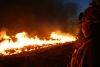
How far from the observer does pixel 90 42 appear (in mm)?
→ 2316

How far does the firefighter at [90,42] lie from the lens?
2293mm

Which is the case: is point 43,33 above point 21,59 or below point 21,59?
above

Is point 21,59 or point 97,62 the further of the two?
point 21,59

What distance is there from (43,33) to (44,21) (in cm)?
236

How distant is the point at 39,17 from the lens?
36.6 meters

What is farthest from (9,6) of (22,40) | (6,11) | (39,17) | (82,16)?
(82,16)

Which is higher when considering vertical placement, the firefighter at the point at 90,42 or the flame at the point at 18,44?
the flame at the point at 18,44

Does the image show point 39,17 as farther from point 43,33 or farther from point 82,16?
point 82,16

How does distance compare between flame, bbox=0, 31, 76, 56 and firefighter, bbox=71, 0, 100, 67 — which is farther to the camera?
flame, bbox=0, 31, 76, 56

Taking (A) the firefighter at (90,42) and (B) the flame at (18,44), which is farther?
(B) the flame at (18,44)

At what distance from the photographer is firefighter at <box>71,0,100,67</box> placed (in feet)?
7.52

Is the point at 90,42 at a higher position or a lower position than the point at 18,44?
lower

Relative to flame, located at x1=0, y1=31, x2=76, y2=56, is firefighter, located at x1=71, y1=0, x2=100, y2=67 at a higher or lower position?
lower

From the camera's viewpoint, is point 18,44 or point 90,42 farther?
point 18,44
